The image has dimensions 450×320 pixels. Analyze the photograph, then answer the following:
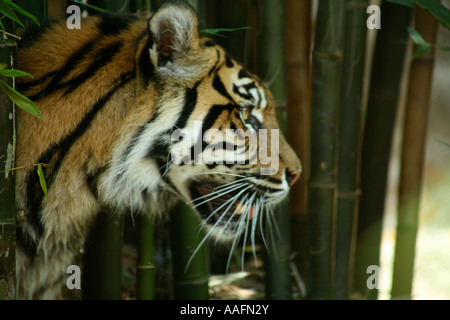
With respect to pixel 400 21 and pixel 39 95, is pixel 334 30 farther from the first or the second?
pixel 39 95

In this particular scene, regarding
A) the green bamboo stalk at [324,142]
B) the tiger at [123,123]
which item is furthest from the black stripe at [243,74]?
the green bamboo stalk at [324,142]

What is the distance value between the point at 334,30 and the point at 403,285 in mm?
1430

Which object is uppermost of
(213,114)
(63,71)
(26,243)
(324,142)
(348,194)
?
(63,71)

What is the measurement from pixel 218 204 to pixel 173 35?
679 mm

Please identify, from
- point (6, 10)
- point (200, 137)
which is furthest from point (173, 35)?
point (6, 10)

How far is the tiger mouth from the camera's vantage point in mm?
1922

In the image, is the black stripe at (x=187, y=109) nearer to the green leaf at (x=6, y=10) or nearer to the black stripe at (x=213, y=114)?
the black stripe at (x=213, y=114)

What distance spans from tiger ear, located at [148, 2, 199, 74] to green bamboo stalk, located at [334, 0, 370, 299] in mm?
746

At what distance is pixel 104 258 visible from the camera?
6.68ft

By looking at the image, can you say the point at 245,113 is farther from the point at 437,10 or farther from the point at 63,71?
the point at 437,10

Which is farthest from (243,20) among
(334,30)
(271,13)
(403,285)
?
(403,285)

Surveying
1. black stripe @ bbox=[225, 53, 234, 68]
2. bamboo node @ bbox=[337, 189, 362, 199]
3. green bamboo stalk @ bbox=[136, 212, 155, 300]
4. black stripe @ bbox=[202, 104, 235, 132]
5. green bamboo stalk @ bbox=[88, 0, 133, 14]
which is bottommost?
green bamboo stalk @ bbox=[136, 212, 155, 300]

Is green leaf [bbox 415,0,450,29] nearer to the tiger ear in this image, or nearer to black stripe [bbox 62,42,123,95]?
the tiger ear

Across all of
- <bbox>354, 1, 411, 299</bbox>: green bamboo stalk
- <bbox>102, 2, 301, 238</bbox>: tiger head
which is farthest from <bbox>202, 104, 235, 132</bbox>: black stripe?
<bbox>354, 1, 411, 299</bbox>: green bamboo stalk
